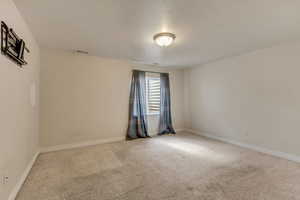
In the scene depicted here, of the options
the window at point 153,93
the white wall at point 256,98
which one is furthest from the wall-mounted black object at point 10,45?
the white wall at point 256,98

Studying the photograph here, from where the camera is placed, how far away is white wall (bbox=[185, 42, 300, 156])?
9.29ft

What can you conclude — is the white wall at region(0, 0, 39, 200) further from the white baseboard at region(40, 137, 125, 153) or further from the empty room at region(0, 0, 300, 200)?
the white baseboard at region(40, 137, 125, 153)

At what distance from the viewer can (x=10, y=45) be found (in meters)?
1.62

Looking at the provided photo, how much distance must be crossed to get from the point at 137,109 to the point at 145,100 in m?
0.43

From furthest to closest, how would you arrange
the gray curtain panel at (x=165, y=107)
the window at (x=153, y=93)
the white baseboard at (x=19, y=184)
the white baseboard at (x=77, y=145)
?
the gray curtain panel at (x=165, y=107) → the window at (x=153, y=93) → the white baseboard at (x=77, y=145) → the white baseboard at (x=19, y=184)

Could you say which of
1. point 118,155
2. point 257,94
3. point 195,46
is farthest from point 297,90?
point 118,155

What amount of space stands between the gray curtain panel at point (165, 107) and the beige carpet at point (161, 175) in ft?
5.06

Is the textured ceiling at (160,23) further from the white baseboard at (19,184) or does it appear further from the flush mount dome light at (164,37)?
the white baseboard at (19,184)

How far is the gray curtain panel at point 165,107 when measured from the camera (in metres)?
4.91

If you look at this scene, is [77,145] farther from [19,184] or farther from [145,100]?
[145,100]

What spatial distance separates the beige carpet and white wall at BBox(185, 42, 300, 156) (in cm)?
49

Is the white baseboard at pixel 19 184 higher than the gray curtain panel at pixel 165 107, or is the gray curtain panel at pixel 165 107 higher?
the gray curtain panel at pixel 165 107

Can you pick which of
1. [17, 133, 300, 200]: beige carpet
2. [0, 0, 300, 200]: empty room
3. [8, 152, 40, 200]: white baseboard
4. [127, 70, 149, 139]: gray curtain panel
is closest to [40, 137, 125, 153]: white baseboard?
[0, 0, 300, 200]: empty room

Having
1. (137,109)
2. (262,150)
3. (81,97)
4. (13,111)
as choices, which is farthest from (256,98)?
(13,111)
